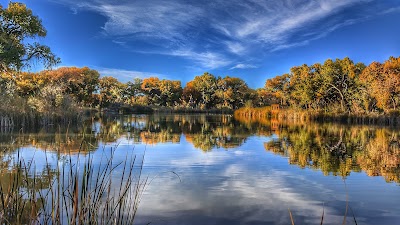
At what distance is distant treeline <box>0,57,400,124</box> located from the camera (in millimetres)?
19781

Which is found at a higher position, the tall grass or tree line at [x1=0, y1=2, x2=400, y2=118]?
tree line at [x1=0, y1=2, x2=400, y2=118]

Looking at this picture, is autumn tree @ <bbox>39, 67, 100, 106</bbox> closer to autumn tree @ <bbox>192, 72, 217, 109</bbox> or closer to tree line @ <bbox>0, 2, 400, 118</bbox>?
tree line @ <bbox>0, 2, 400, 118</bbox>

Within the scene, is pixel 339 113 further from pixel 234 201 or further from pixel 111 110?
pixel 111 110

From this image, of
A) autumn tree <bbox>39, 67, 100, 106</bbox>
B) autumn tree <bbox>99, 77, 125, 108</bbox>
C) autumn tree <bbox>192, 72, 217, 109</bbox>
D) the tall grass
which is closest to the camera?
the tall grass

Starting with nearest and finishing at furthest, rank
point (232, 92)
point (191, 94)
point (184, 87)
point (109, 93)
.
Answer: point (109, 93) < point (232, 92) < point (191, 94) < point (184, 87)

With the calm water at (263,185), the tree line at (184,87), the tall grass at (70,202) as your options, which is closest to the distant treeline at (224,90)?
the tree line at (184,87)

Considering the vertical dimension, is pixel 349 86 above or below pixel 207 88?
below

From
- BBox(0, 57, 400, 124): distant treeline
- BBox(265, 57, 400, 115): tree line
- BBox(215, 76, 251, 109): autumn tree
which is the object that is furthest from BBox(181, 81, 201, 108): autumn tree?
BBox(265, 57, 400, 115): tree line

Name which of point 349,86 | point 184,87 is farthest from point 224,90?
point 349,86

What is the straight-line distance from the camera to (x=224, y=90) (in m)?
65.1

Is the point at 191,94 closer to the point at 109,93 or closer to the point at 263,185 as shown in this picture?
the point at 109,93

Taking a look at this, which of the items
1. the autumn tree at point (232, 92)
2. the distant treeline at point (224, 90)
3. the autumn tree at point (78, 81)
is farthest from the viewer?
the autumn tree at point (232, 92)

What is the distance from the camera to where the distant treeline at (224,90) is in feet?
64.9

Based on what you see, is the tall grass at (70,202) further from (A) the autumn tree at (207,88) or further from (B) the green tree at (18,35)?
(A) the autumn tree at (207,88)
